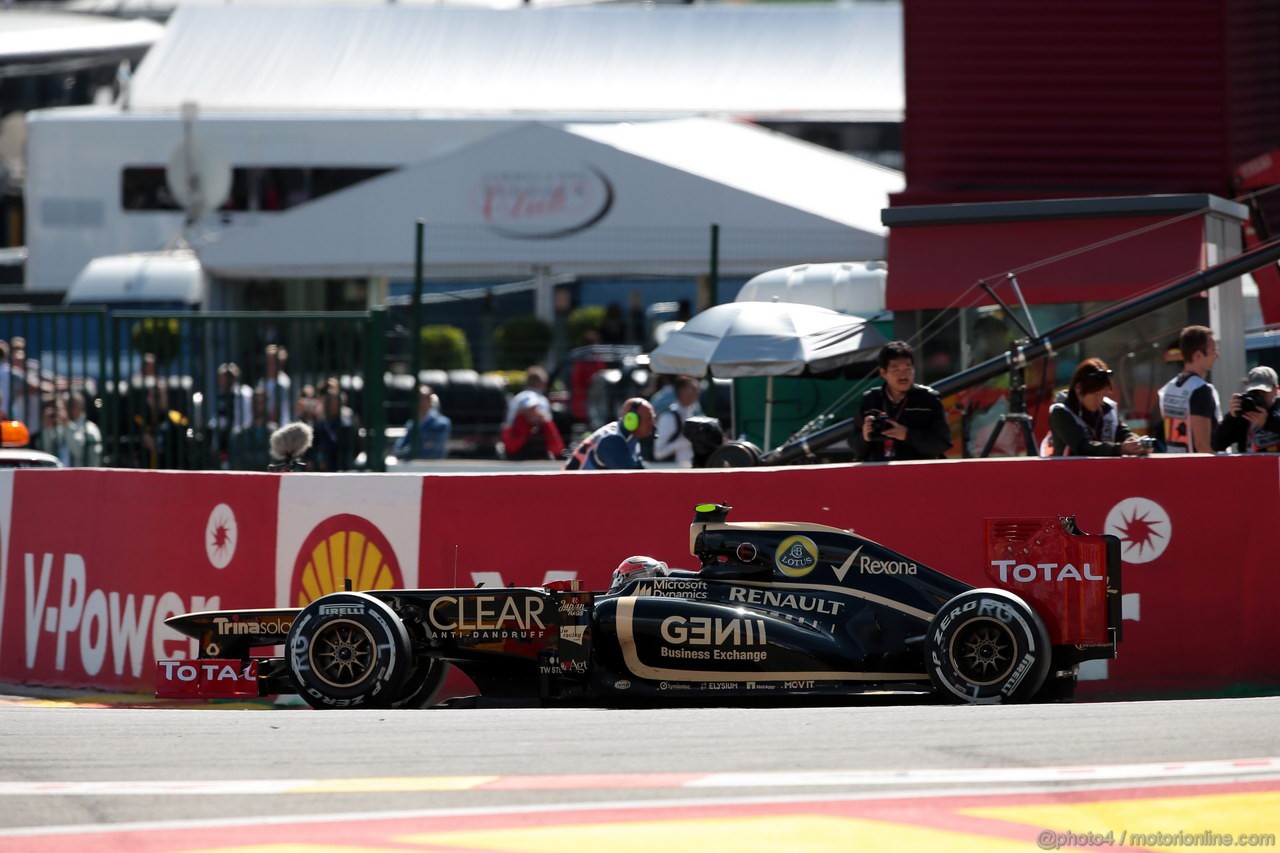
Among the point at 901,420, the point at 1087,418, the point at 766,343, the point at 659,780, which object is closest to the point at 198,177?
the point at 766,343

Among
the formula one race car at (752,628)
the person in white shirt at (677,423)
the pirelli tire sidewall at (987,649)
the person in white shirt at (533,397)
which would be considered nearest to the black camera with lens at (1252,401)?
the formula one race car at (752,628)

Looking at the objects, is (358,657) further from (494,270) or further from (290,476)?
(494,270)

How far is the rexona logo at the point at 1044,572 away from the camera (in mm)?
7695

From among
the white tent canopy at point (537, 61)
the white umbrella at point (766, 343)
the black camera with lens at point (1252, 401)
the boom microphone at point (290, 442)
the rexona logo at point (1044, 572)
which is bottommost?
the rexona logo at point (1044, 572)

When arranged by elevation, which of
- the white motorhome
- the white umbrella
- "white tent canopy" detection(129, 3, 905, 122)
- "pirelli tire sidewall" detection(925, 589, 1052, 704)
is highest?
"white tent canopy" detection(129, 3, 905, 122)

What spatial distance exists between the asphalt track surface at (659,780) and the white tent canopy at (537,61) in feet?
76.3

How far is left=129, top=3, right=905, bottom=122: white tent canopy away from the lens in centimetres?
3038

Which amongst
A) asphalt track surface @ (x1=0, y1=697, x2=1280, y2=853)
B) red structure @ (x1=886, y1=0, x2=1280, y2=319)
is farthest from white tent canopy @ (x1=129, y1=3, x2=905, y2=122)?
asphalt track surface @ (x1=0, y1=697, x2=1280, y2=853)

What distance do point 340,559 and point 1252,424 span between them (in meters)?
4.95

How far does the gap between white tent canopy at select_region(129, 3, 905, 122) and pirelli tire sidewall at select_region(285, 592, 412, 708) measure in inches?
868

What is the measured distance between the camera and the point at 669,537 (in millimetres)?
9180

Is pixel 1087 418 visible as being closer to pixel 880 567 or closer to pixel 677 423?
pixel 880 567

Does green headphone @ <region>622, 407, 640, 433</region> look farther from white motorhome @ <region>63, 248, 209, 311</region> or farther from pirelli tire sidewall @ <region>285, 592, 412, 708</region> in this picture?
white motorhome @ <region>63, 248, 209, 311</region>

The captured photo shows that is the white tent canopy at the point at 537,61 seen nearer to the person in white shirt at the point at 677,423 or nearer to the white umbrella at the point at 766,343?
the person in white shirt at the point at 677,423
